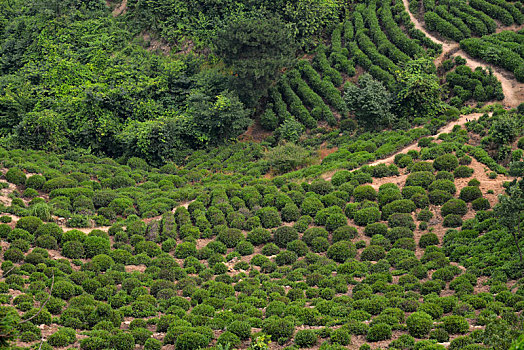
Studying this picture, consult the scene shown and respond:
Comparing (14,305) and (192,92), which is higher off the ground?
(192,92)

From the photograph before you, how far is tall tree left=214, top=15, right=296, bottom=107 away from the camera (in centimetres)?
4066

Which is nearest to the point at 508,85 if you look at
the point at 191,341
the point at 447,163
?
the point at 447,163

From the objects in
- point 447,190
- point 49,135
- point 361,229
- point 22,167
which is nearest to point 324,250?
point 361,229

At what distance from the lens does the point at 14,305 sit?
69.1ft

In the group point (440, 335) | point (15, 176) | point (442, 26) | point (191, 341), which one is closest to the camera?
point (440, 335)

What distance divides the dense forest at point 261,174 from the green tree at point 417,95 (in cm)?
14

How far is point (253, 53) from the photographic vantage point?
41.2 metres

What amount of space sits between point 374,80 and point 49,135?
20.8 meters

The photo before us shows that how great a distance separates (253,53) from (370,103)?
8.93 metres

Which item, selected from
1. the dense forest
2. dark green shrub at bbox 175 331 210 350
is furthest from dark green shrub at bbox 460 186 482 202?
dark green shrub at bbox 175 331 210 350

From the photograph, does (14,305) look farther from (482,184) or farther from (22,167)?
(482,184)

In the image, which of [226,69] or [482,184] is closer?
[482,184]

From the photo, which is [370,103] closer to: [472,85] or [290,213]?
[472,85]

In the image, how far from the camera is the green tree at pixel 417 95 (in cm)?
3841
